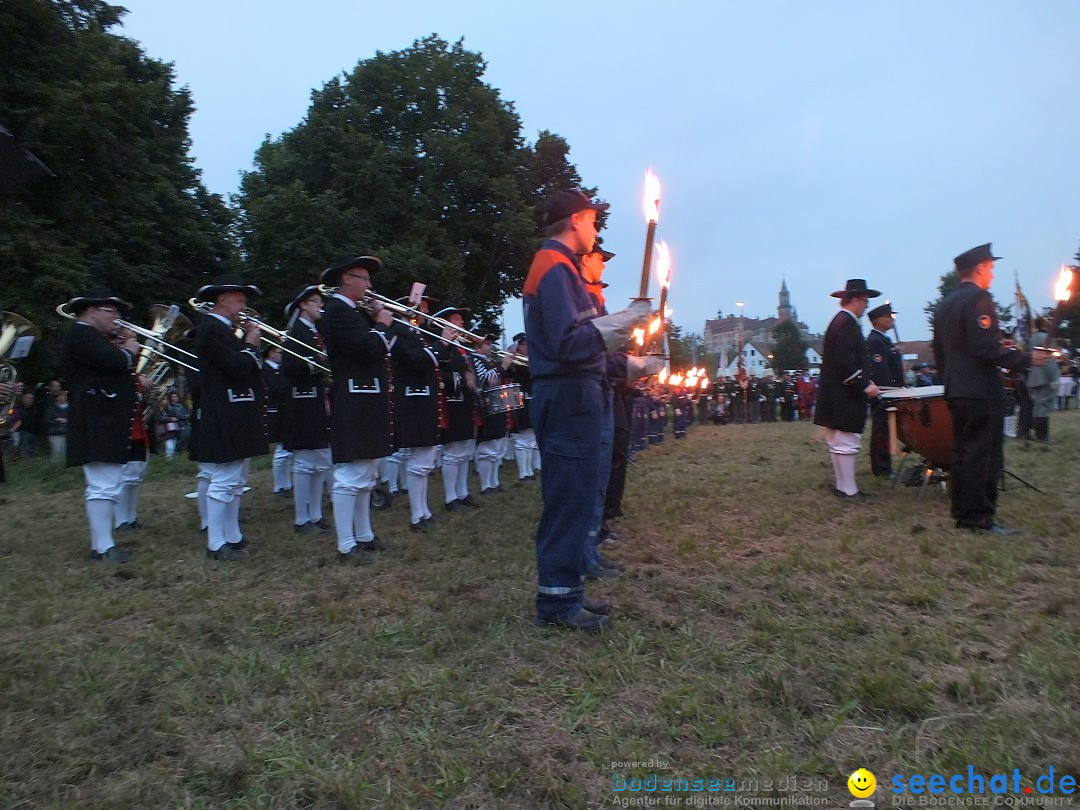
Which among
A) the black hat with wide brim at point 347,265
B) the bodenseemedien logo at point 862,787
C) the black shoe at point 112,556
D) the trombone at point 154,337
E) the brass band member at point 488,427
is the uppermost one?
the black hat with wide brim at point 347,265

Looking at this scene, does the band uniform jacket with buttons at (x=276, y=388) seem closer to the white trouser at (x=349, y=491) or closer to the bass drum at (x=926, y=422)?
the white trouser at (x=349, y=491)

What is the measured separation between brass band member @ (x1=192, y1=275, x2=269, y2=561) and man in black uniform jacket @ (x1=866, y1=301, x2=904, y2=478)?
6978 millimetres

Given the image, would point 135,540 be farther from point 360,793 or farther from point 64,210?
point 64,210

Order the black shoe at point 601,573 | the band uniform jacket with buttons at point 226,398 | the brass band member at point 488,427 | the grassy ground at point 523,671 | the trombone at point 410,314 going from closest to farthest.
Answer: the grassy ground at point 523,671 → the black shoe at point 601,573 → the band uniform jacket with buttons at point 226,398 → the trombone at point 410,314 → the brass band member at point 488,427

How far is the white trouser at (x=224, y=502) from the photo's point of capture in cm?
639

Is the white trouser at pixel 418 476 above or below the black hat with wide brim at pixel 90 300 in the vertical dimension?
below

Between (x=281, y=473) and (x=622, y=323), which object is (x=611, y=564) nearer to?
(x=622, y=323)

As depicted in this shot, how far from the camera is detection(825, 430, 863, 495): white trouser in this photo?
7.99 meters

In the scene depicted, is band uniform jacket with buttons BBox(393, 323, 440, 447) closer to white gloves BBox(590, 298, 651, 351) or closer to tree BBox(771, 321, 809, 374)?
white gloves BBox(590, 298, 651, 351)

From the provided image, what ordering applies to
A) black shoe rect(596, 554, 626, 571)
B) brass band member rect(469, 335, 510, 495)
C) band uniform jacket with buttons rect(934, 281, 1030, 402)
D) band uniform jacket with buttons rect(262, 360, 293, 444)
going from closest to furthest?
1. black shoe rect(596, 554, 626, 571)
2. band uniform jacket with buttons rect(934, 281, 1030, 402)
3. band uniform jacket with buttons rect(262, 360, 293, 444)
4. brass band member rect(469, 335, 510, 495)

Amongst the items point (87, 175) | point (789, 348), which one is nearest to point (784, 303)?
point (789, 348)

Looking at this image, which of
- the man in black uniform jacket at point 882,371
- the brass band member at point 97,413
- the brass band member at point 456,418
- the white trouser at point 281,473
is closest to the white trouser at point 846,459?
the man in black uniform jacket at point 882,371

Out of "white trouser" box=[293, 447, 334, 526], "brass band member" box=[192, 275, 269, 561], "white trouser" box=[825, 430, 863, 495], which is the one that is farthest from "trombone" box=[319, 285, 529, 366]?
"white trouser" box=[825, 430, 863, 495]

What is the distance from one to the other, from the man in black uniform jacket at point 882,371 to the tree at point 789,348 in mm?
61407
